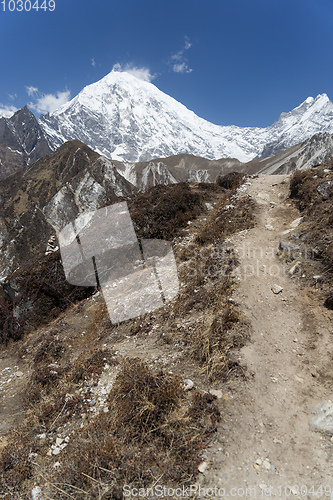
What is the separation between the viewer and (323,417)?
5105 millimetres

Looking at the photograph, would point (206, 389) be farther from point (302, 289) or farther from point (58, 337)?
point (58, 337)

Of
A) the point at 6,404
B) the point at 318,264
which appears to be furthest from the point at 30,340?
the point at 318,264

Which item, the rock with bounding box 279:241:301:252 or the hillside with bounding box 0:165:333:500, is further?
the rock with bounding box 279:241:301:252

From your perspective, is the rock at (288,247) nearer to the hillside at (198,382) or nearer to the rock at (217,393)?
the hillside at (198,382)

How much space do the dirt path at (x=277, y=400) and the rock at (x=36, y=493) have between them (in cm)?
296

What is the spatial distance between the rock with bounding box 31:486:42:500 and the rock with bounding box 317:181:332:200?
14.8 m

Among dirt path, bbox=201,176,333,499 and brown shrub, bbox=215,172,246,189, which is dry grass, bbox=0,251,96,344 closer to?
dirt path, bbox=201,176,333,499

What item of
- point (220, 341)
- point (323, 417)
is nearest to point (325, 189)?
point (220, 341)

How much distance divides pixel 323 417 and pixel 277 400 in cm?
87

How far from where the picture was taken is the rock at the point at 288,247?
10.6 meters

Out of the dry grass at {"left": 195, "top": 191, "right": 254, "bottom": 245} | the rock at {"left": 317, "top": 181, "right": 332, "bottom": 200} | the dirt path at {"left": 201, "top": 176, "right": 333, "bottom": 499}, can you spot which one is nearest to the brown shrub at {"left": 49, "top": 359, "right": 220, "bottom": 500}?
the dirt path at {"left": 201, "top": 176, "right": 333, "bottom": 499}

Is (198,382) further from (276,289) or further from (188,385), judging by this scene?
(276,289)

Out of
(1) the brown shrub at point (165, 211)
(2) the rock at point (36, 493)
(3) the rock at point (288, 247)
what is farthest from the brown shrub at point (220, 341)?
(1) the brown shrub at point (165, 211)

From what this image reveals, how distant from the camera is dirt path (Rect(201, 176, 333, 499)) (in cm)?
434
